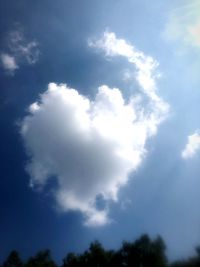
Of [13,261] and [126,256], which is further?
[13,261]

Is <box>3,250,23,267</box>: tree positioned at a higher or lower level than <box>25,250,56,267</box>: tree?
higher

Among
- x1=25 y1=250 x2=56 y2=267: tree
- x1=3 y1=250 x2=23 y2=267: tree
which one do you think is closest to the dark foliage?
x1=25 y1=250 x2=56 y2=267: tree

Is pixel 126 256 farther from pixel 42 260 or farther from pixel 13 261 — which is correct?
pixel 13 261

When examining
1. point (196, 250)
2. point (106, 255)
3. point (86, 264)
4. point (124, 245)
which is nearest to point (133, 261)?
point (124, 245)

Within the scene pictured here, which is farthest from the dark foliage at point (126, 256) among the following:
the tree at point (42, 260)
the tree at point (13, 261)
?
the tree at point (13, 261)

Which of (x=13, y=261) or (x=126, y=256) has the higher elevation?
(x=13, y=261)

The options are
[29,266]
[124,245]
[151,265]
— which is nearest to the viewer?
[151,265]

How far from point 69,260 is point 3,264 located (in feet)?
91.7

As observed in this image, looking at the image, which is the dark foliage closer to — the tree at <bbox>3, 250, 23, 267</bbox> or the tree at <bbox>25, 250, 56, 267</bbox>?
the tree at <bbox>25, 250, 56, 267</bbox>

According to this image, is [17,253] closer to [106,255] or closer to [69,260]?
[69,260]

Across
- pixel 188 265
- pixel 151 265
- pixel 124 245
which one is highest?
pixel 124 245

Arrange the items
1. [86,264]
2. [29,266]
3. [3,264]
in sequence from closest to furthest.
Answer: [86,264] → [29,266] → [3,264]

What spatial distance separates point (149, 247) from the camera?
7181cm

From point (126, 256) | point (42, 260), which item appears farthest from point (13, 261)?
point (126, 256)
